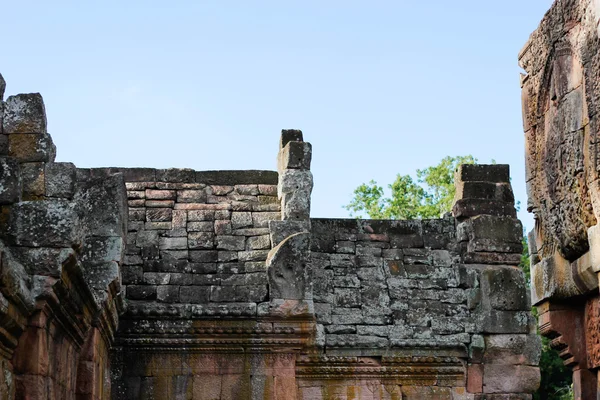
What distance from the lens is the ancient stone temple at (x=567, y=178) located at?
22.8 ft

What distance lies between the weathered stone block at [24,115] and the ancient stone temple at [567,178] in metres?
3.63

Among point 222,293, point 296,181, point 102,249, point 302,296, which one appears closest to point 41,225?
point 102,249

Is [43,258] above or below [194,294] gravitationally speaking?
below

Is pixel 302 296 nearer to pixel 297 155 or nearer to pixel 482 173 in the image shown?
pixel 297 155

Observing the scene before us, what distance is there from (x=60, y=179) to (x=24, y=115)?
1.99ft

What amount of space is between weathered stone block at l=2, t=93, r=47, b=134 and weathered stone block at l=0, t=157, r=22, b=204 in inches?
32.1

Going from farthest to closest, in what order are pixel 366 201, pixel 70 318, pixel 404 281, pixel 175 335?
pixel 366 201, pixel 404 281, pixel 175 335, pixel 70 318

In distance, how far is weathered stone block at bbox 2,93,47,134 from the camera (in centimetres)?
876

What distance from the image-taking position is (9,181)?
26.2ft

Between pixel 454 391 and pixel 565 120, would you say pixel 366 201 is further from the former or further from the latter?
pixel 565 120

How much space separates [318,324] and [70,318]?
501 cm

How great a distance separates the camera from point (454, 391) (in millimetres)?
13477

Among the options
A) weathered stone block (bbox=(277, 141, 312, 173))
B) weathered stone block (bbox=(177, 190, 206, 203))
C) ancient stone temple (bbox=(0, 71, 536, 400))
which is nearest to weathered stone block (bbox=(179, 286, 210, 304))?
ancient stone temple (bbox=(0, 71, 536, 400))

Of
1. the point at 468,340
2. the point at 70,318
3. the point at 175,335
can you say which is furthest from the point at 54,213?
the point at 468,340
